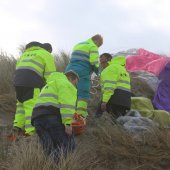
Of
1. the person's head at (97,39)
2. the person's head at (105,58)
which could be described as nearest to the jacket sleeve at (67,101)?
the person's head at (105,58)

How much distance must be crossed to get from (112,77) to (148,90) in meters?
2.97

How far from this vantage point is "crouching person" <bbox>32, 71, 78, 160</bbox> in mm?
6836

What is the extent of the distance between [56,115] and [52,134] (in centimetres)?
26

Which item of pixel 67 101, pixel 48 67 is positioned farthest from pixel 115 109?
pixel 67 101

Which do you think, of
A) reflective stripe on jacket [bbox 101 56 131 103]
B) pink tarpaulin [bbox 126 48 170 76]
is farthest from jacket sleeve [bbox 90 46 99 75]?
pink tarpaulin [bbox 126 48 170 76]

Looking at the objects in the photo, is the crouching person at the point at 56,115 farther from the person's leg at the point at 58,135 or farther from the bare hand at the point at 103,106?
the bare hand at the point at 103,106

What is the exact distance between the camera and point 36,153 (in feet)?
21.5

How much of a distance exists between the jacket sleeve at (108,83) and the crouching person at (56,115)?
2254 mm

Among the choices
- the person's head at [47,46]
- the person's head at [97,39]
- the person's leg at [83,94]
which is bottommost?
the person's leg at [83,94]

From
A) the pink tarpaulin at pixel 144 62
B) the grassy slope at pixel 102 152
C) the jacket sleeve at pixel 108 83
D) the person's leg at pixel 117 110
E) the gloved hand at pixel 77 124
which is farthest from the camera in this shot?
the pink tarpaulin at pixel 144 62

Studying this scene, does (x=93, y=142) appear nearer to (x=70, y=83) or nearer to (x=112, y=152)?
(x=112, y=152)

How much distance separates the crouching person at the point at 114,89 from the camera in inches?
364

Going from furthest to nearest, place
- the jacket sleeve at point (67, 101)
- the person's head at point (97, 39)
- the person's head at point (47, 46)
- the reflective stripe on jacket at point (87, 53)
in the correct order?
the person's head at point (97, 39) → the reflective stripe on jacket at point (87, 53) → the person's head at point (47, 46) → the jacket sleeve at point (67, 101)

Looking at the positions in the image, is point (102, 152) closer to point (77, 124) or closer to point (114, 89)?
point (77, 124)
